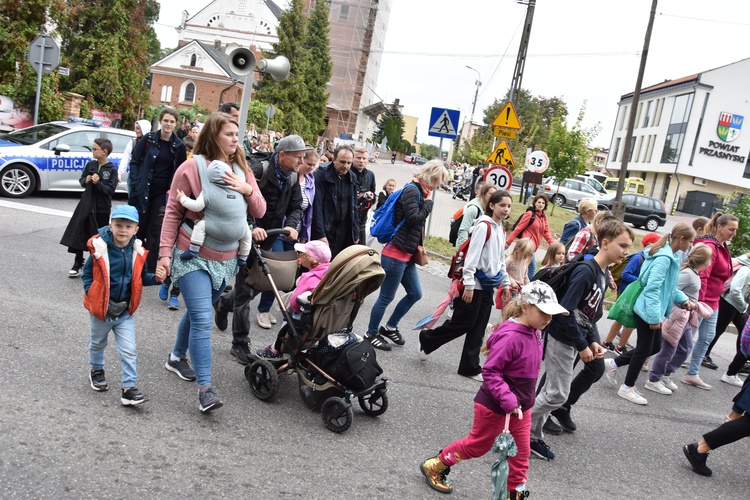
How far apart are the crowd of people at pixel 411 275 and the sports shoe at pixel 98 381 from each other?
0.01 meters

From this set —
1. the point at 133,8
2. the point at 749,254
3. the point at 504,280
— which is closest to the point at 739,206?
the point at 749,254

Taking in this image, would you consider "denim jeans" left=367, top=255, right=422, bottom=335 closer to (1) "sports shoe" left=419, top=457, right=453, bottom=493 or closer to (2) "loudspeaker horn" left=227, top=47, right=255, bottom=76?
(1) "sports shoe" left=419, top=457, right=453, bottom=493

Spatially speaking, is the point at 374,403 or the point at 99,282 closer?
the point at 99,282

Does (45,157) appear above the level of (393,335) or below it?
above

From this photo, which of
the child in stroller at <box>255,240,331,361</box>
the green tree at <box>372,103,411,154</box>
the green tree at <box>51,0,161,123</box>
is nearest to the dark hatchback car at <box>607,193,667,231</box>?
the green tree at <box>51,0,161,123</box>

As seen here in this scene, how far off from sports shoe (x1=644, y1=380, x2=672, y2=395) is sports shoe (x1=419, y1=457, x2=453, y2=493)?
3.93 m

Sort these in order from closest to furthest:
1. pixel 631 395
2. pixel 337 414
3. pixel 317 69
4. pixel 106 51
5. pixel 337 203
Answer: pixel 337 414 < pixel 631 395 < pixel 337 203 < pixel 106 51 < pixel 317 69

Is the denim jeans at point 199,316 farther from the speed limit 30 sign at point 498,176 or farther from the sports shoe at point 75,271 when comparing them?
the speed limit 30 sign at point 498,176

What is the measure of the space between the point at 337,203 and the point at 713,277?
446cm

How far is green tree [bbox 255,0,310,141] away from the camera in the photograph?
183ft

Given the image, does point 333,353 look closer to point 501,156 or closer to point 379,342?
point 379,342

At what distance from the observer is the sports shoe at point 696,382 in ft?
23.9

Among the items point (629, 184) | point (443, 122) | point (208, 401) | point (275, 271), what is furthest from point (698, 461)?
point (629, 184)

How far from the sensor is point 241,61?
8.20 metres
